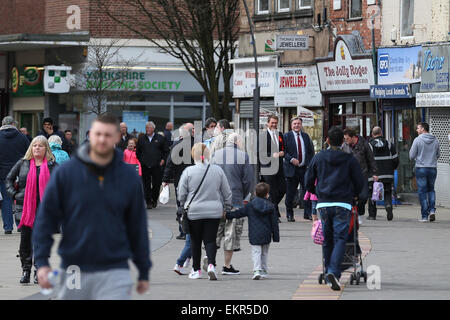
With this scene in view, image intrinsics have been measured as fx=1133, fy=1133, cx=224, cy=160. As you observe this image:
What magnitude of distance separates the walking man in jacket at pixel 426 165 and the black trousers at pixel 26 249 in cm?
1043

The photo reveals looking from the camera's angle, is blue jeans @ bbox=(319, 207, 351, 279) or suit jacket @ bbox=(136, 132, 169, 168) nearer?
blue jeans @ bbox=(319, 207, 351, 279)

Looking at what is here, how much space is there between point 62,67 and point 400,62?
53.1ft

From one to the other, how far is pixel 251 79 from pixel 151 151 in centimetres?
1148

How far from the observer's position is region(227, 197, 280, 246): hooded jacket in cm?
1263

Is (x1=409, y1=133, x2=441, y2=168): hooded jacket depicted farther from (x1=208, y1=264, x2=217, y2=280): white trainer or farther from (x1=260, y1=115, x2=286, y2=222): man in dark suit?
(x1=208, y1=264, x2=217, y2=280): white trainer

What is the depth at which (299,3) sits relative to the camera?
110 ft

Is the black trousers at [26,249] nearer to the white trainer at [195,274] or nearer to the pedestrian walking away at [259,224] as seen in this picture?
the white trainer at [195,274]

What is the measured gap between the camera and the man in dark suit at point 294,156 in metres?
21.0

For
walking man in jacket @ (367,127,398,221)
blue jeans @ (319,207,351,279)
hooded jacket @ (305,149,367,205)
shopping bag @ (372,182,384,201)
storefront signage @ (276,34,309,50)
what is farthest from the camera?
storefront signage @ (276,34,309,50)

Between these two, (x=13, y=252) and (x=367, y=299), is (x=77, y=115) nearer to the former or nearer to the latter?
(x=13, y=252)

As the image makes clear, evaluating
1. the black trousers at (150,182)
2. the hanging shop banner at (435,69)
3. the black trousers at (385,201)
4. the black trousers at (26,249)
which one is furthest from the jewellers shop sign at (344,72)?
the black trousers at (26,249)

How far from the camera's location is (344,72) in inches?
1193

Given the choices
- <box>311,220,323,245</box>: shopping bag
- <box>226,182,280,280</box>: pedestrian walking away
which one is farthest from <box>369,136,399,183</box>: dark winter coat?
<box>311,220,323,245</box>: shopping bag

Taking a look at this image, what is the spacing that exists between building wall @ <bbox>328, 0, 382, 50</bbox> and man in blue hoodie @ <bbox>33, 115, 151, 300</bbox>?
23.0m
